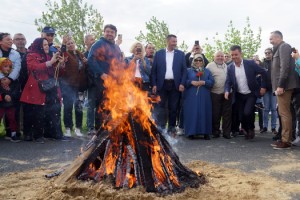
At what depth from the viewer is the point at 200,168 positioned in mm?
5527

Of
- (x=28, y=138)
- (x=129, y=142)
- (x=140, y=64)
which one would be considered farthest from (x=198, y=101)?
(x=129, y=142)

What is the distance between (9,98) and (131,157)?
4.84 m

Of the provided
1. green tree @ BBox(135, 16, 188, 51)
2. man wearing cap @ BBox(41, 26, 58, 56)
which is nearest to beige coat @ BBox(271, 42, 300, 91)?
man wearing cap @ BBox(41, 26, 58, 56)

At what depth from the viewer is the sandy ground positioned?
3.96 meters

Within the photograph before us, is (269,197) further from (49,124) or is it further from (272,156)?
(49,124)

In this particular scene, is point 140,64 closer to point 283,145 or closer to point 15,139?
point 15,139

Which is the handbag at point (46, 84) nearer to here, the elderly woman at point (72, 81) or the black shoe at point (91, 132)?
the elderly woman at point (72, 81)

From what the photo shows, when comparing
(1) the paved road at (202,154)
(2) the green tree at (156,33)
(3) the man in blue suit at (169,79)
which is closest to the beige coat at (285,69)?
(1) the paved road at (202,154)

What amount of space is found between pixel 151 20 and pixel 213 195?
32.9 metres

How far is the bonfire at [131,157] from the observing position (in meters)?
4.25

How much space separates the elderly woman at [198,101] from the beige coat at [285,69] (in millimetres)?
1975

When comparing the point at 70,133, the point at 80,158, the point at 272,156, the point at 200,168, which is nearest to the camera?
the point at 80,158

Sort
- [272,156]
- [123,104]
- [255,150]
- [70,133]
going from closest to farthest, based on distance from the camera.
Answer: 1. [123,104]
2. [272,156]
3. [255,150]
4. [70,133]

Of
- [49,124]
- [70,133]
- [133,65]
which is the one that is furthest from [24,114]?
[133,65]
